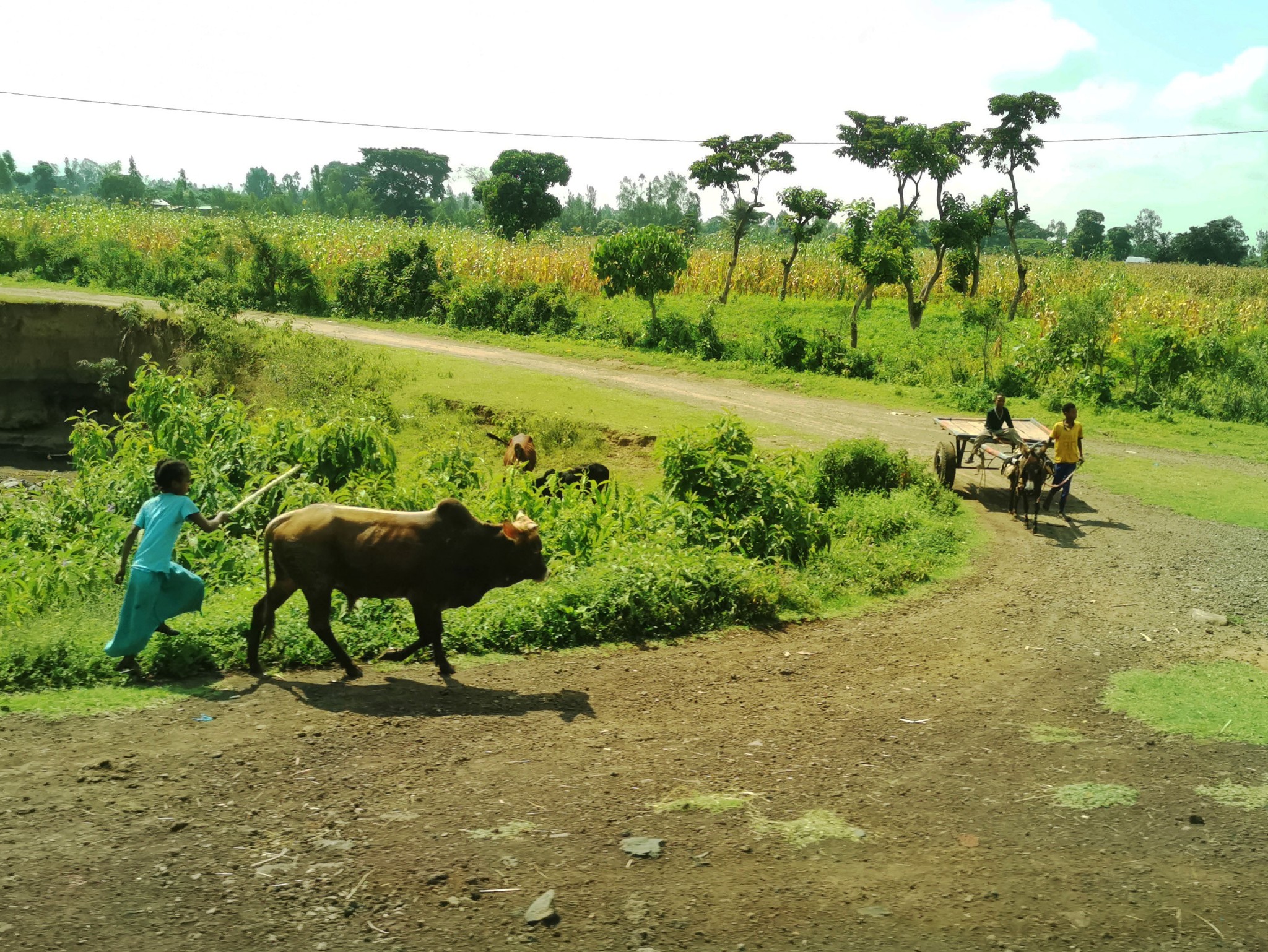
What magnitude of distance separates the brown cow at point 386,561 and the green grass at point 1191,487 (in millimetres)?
10835

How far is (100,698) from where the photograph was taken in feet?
21.8

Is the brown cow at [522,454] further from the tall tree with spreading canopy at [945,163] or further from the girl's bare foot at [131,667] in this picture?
the tall tree with spreading canopy at [945,163]

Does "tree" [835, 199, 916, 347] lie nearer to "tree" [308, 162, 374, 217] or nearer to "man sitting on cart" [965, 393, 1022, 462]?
"man sitting on cart" [965, 393, 1022, 462]

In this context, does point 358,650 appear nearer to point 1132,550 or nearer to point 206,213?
point 1132,550

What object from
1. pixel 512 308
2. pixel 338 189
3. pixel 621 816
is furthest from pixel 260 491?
pixel 338 189

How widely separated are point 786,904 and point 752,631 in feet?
15.2

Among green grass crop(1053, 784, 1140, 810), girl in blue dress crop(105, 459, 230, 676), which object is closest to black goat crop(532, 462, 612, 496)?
girl in blue dress crop(105, 459, 230, 676)

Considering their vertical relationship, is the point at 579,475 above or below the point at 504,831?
above

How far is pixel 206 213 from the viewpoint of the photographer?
5428cm

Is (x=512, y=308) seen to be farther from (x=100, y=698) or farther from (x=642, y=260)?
(x=100, y=698)

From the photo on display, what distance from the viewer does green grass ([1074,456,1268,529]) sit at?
45.1ft

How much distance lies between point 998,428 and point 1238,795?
8.69 metres

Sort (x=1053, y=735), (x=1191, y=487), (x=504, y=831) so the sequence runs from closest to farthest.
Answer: (x=504, y=831)
(x=1053, y=735)
(x=1191, y=487)

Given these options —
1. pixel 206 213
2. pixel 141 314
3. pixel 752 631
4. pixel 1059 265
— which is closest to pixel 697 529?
pixel 752 631
